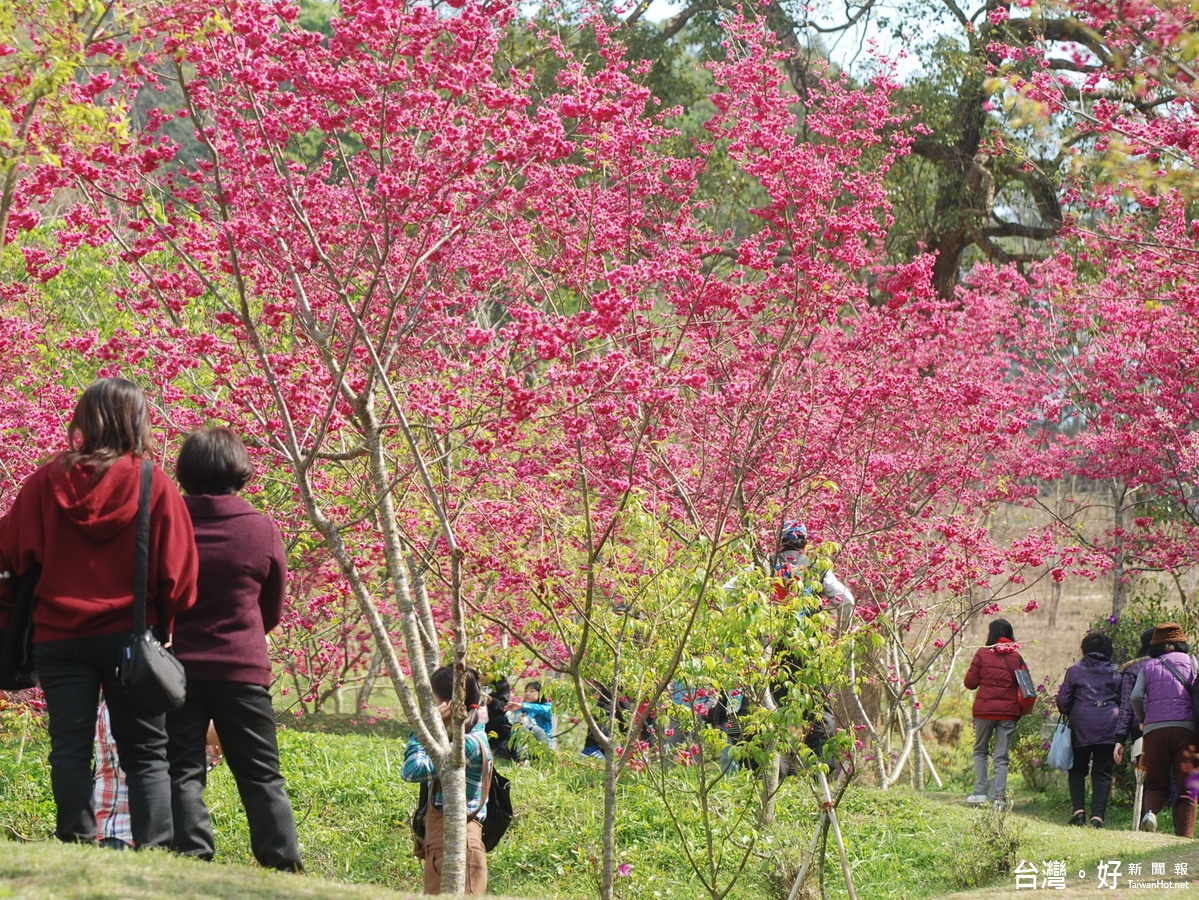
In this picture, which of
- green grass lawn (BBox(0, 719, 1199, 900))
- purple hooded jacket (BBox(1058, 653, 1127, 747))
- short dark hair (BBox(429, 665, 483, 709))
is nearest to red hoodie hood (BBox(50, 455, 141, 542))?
short dark hair (BBox(429, 665, 483, 709))

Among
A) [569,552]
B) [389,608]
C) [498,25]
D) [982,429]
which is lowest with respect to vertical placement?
[389,608]

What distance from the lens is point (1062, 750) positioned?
401 inches

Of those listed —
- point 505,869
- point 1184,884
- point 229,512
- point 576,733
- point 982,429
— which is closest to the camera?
point 229,512

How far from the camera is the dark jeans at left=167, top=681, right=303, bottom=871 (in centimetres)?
443

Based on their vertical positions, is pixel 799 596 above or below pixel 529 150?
below

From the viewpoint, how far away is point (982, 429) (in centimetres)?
991

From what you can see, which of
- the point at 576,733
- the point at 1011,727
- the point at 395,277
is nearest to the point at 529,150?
the point at 395,277

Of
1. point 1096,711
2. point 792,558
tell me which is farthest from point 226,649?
point 1096,711

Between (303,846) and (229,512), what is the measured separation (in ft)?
14.8

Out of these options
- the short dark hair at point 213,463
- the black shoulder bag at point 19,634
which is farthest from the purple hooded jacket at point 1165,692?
the black shoulder bag at point 19,634

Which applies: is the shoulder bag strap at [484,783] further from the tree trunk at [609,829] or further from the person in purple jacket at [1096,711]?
the person in purple jacket at [1096,711]

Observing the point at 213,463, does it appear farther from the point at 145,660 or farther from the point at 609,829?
the point at 609,829

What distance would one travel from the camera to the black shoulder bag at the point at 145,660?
396 centimetres

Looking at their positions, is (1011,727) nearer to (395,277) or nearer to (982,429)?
(982,429)
